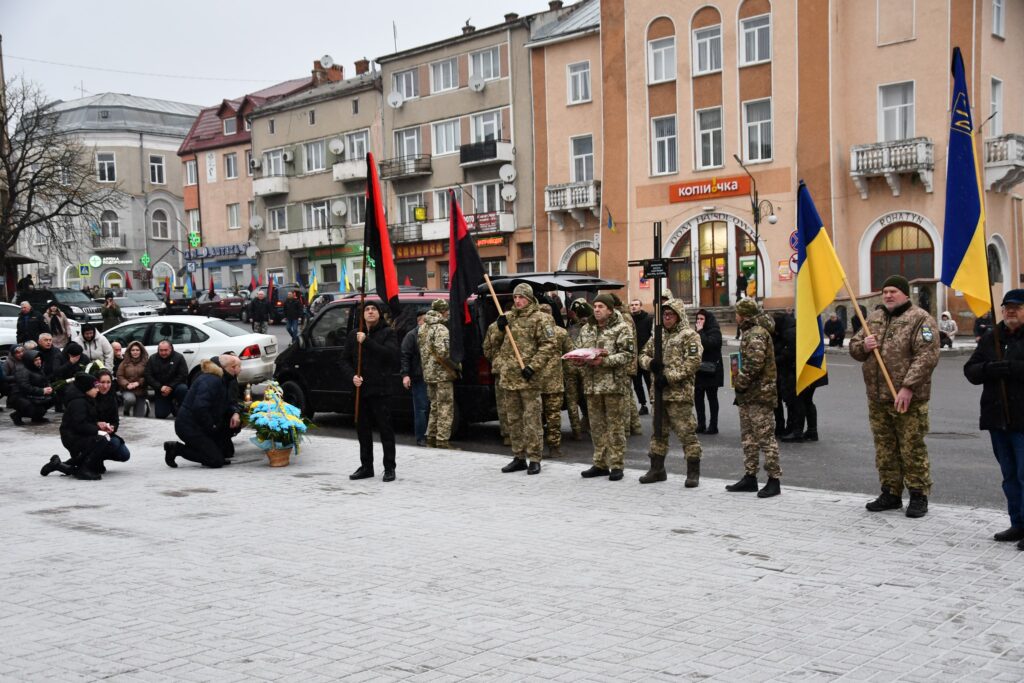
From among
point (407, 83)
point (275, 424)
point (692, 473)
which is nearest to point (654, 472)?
point (692, 473)

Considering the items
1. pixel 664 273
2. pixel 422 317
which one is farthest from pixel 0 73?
pixel 664 273

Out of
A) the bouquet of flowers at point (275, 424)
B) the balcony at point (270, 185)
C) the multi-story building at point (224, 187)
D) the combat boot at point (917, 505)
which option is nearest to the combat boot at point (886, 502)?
the combat boot at point (917, 505)

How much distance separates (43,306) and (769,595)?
28922 millimetres

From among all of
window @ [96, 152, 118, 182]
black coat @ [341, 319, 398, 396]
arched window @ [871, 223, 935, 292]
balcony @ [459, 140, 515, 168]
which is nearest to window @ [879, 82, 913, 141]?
arched window @ [871, 223, 935, 292]

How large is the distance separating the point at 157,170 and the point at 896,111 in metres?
55.8

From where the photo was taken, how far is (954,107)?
28.1 feet

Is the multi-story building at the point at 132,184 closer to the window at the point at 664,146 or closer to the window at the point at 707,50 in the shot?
the window at the point at 664,146

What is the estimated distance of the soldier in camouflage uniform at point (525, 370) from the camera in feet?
36.4

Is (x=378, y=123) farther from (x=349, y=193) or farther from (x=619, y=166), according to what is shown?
(x=619, y=166)

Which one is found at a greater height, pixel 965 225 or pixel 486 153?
pixel 486 153

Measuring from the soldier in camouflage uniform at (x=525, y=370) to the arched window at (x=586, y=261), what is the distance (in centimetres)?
3085

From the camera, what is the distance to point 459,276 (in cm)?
1207

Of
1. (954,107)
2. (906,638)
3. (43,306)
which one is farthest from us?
(43,306)

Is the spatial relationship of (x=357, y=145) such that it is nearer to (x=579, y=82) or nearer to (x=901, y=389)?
(x=579, y=82)
